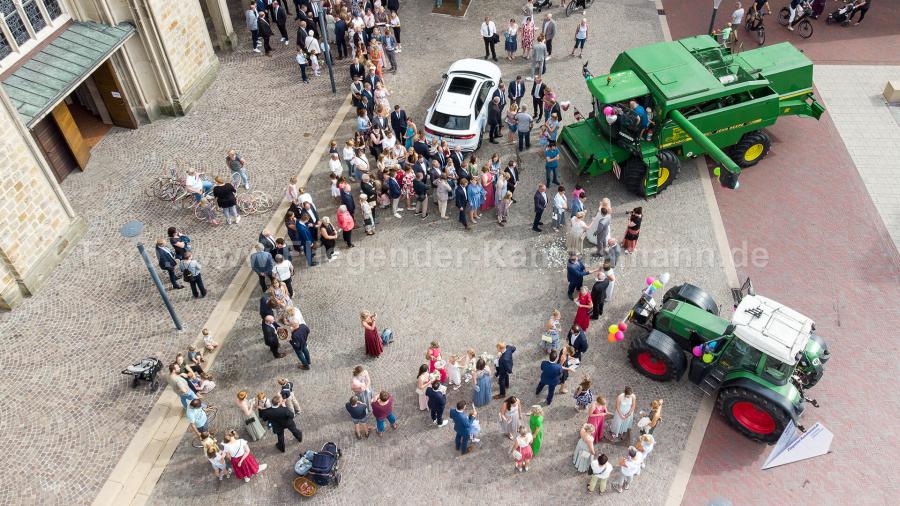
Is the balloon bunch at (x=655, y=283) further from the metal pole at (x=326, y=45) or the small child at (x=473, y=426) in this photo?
the metal pole at (x=326, y=45)

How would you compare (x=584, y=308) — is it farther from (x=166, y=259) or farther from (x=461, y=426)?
(x=166, y=259)

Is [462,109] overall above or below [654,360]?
above

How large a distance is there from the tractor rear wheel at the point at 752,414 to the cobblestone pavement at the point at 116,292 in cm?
1138

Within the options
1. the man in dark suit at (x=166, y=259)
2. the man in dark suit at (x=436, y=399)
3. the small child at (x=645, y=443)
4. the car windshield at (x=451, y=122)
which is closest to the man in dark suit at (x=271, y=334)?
the man in dark suit at (x=166, y=259)

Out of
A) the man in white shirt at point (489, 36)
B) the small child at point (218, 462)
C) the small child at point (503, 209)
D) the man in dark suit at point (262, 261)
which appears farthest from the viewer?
the man in white shirt at point (489, 36)

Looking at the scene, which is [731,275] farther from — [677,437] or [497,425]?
[497,425]

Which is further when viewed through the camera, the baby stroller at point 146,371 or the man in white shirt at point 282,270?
the man in white shirt at point 282,270

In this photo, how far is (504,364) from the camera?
529 inches

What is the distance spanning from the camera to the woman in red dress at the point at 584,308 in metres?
14.3

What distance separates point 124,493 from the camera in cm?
1276

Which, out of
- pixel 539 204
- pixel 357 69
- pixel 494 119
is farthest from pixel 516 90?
pixel 539 204

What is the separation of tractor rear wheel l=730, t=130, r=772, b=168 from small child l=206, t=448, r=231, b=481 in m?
14.9

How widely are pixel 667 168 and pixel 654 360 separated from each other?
20.4ft

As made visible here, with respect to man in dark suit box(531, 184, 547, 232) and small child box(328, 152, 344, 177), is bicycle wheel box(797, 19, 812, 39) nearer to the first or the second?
man in dark suit box(531, 184, 547, 232)
